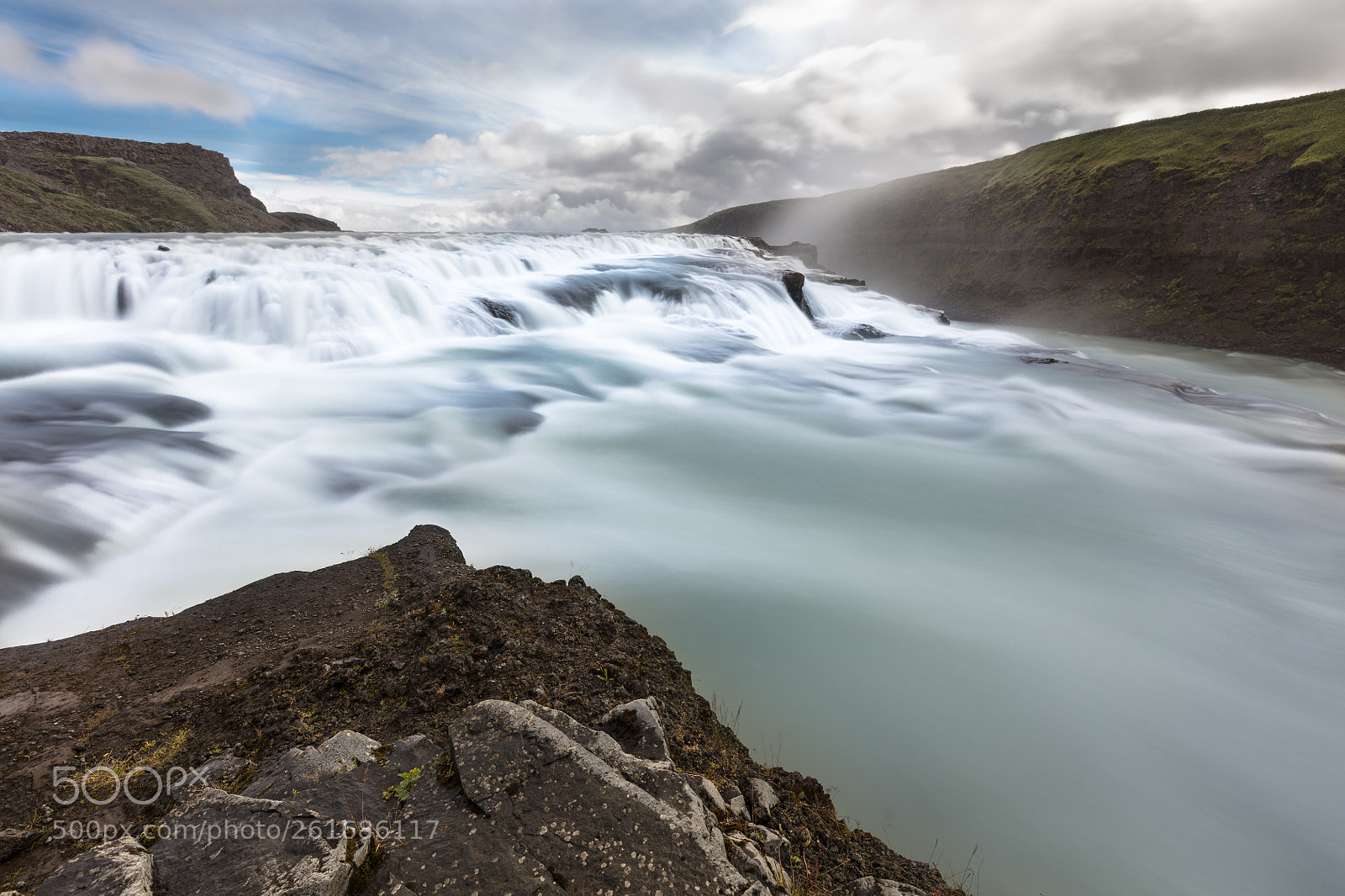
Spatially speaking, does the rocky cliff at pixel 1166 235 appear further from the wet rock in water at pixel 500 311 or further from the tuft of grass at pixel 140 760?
the tuft of grass at pixel 140 760

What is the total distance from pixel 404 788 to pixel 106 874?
31.1 inches

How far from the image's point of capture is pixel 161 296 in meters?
13.8

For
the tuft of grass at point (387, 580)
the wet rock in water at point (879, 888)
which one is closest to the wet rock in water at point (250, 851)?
the wet rock in water at point (879, 888)

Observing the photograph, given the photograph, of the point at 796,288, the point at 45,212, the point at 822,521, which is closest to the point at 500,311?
the point at 796,288

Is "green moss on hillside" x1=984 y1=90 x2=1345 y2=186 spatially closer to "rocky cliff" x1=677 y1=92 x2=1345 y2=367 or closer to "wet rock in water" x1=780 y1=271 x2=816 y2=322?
"rocky cliff" x1=677 y1=92 x2=1345 y2=367

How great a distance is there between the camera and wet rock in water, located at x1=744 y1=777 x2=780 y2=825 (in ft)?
8.08

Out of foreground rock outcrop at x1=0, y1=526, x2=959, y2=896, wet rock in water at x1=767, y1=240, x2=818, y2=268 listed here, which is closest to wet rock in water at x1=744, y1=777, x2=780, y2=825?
foreground rock outcrop at x1=0, y1=526, x2=959, y2=896

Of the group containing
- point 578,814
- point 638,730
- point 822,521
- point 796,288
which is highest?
point 796,288

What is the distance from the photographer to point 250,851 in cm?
179

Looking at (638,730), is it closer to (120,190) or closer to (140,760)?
(140,760)

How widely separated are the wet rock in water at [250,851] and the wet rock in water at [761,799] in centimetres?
151

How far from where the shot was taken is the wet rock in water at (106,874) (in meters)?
1.62

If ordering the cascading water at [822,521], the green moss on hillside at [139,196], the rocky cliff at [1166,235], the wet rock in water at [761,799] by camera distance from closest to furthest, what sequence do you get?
the wet rock in water at [761,799]
the cascading water at [822,521]
the rocky cliff at [1166,235]
the green moss on hillside at [139,196]

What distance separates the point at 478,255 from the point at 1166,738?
23.9 m
